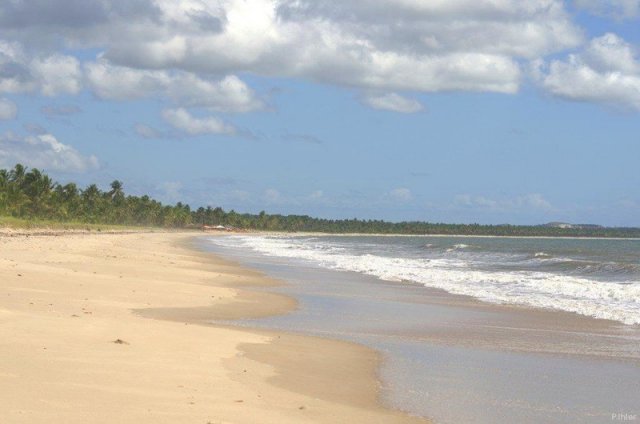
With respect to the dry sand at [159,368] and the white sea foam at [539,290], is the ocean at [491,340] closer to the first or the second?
the white sea foam at [539,290]

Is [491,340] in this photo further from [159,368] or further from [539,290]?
[539,290]

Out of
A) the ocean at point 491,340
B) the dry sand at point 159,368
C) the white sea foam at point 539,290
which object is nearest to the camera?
the dry sand at point 159,368

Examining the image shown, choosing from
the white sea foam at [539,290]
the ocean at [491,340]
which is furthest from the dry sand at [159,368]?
the white sea foam at [539,290]

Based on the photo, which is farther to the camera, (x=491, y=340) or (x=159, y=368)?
(x=491, y=340)

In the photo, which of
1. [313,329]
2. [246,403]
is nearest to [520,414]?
[246,403]

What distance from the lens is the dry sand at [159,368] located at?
7699mm

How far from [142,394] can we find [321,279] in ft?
77.3

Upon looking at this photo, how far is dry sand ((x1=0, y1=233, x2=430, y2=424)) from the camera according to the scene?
7699 mm

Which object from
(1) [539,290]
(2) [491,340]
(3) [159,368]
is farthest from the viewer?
(1) [539,290]

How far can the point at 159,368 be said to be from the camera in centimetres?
966

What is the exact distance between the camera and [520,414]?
8.86m

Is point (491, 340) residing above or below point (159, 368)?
below

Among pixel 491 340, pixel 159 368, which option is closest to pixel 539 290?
pixel 491 340

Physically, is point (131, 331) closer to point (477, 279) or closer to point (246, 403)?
point (246, 403)
